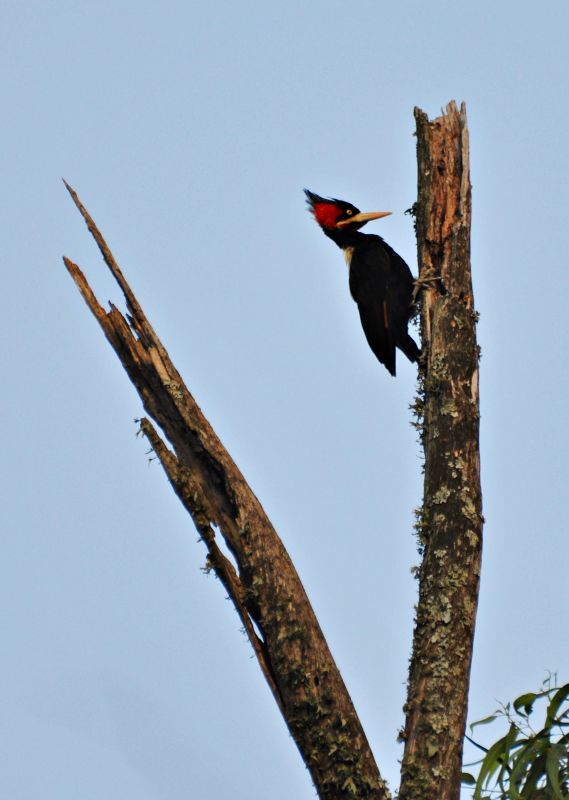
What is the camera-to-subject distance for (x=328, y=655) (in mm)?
3877

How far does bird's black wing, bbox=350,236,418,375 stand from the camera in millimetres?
7438

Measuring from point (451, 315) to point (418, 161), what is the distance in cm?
94

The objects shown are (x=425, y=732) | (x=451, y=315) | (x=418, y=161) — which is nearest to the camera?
(x=425, y=732)

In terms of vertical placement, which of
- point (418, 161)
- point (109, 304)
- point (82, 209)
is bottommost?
point (109, 304)

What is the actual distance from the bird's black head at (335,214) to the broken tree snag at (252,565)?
4.31 m

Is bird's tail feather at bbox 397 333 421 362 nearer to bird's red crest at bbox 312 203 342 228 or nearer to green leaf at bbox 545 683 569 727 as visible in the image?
bird's red crest at bbox 312 203 342 228

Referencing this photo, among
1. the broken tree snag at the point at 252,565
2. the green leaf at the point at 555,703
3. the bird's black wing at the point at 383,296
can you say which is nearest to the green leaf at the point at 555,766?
the green leaf at the point at 555,703

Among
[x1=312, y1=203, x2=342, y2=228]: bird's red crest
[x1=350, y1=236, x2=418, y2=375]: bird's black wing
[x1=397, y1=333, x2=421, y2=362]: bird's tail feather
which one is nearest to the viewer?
[x1=350, y1=236, x2=418, y2=375]: bird's black wing

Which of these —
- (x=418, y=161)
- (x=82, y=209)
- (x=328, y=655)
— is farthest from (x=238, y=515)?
(x=418, y=161)

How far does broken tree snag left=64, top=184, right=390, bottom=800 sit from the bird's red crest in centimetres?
447

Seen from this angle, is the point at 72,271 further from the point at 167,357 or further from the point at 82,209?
the point at 167,357

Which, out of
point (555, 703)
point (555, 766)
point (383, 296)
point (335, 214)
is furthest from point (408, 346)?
point (555, 766)

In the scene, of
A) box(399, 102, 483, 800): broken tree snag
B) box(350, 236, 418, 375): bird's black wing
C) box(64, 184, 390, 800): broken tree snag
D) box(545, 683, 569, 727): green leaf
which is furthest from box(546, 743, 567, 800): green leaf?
box(350, 236, 418, 375): bird's black wing

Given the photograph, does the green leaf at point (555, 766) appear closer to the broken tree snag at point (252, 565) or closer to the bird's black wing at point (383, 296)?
the broken tree snag at point (252, 565)
